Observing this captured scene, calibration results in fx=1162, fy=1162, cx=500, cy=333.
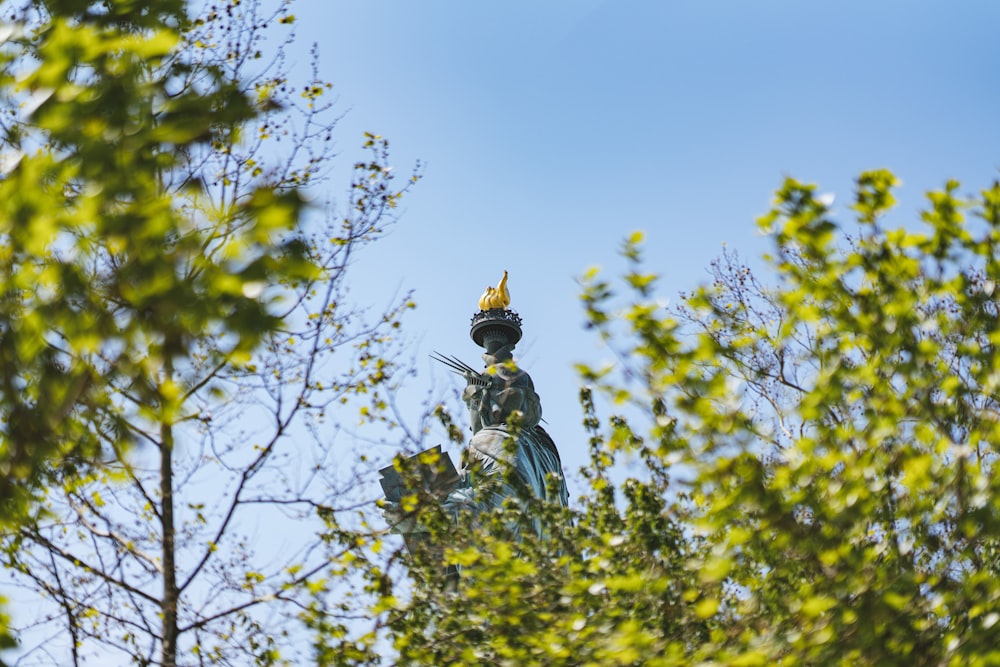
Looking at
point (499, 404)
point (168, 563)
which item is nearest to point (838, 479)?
point (168, 563)

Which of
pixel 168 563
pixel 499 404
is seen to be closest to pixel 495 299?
pixel 499 404

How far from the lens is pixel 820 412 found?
786cm

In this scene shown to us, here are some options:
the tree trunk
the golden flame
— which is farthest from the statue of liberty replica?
the tree trunk

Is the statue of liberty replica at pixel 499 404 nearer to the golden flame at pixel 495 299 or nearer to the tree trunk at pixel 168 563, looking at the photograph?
the golden flame at pixel 495 299

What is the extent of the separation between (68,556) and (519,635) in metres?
3.70

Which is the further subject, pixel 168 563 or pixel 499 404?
pixel 499 404

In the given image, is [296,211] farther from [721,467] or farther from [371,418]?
[371,418]

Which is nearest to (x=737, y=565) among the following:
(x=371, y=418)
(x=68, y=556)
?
(x=371, y=418)

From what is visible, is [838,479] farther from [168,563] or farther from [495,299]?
[495,299]

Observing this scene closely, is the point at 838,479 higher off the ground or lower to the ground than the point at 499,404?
lower

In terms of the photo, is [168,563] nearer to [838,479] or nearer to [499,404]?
[838,479]

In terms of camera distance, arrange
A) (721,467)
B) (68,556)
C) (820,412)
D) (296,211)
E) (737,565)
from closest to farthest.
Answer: (296,211)
(721,467)
(820,412)
(737,565)
(68,556)

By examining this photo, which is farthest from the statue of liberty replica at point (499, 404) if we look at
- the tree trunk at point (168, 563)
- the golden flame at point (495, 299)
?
the tree trunk at point (168, 563)

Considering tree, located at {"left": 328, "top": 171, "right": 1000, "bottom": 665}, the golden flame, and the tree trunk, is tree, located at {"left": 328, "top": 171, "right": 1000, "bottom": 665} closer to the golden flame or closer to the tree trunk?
the tree trunk
